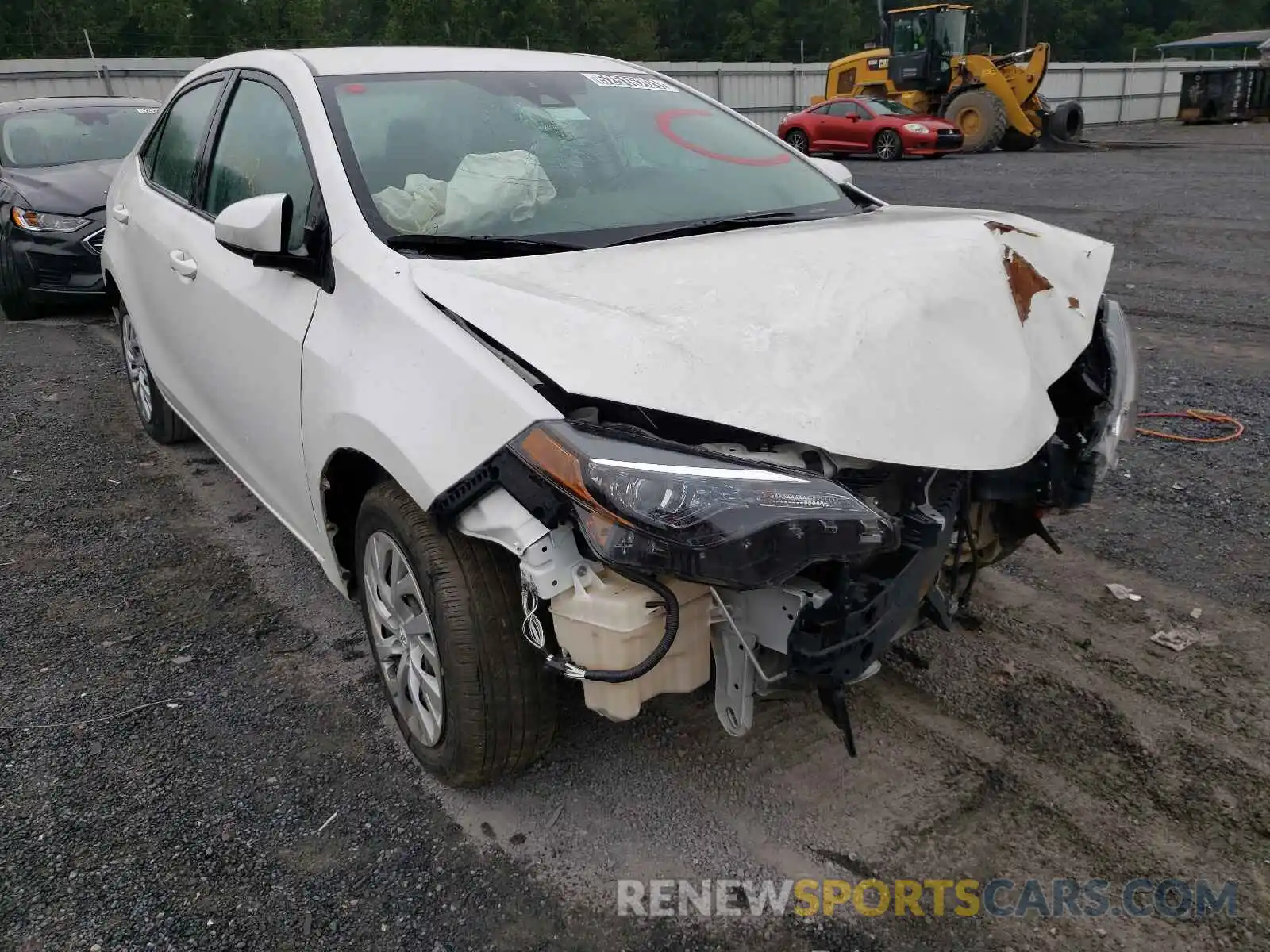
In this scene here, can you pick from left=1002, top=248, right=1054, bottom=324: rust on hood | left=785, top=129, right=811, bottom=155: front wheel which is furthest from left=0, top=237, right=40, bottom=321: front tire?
left=785, top=129, right=811, bottom=155: front wheel

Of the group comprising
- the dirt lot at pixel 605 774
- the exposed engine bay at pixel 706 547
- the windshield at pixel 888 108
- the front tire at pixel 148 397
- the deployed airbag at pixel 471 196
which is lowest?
the dirt lot at pixel 605 774

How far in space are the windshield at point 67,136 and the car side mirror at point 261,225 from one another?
678cm

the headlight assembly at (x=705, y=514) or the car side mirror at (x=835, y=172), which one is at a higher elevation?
the car side mirror at (x=835, y=172)

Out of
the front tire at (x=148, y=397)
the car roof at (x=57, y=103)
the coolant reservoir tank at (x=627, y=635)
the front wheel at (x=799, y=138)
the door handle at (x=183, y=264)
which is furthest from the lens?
the front wheel at (x=799, y=138)

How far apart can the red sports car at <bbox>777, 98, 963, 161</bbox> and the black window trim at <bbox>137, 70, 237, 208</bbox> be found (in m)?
17.3

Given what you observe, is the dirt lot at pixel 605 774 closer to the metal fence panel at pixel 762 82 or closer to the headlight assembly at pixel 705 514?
the headlight assembly at pixel 705 514

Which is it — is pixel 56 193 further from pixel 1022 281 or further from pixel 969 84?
pixel 969 84

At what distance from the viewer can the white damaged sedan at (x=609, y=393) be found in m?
1.95

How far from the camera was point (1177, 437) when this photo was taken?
4.67m

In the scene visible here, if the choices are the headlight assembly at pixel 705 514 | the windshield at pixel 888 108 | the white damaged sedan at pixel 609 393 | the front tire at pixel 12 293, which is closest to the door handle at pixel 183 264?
the white damaged sedan at pixel 609 393

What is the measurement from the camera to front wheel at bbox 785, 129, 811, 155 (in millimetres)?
21091

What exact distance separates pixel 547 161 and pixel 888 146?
18488 mm

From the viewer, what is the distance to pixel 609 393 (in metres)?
2.01

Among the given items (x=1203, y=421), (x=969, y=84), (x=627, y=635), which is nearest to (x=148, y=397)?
(x=627, y=635)
